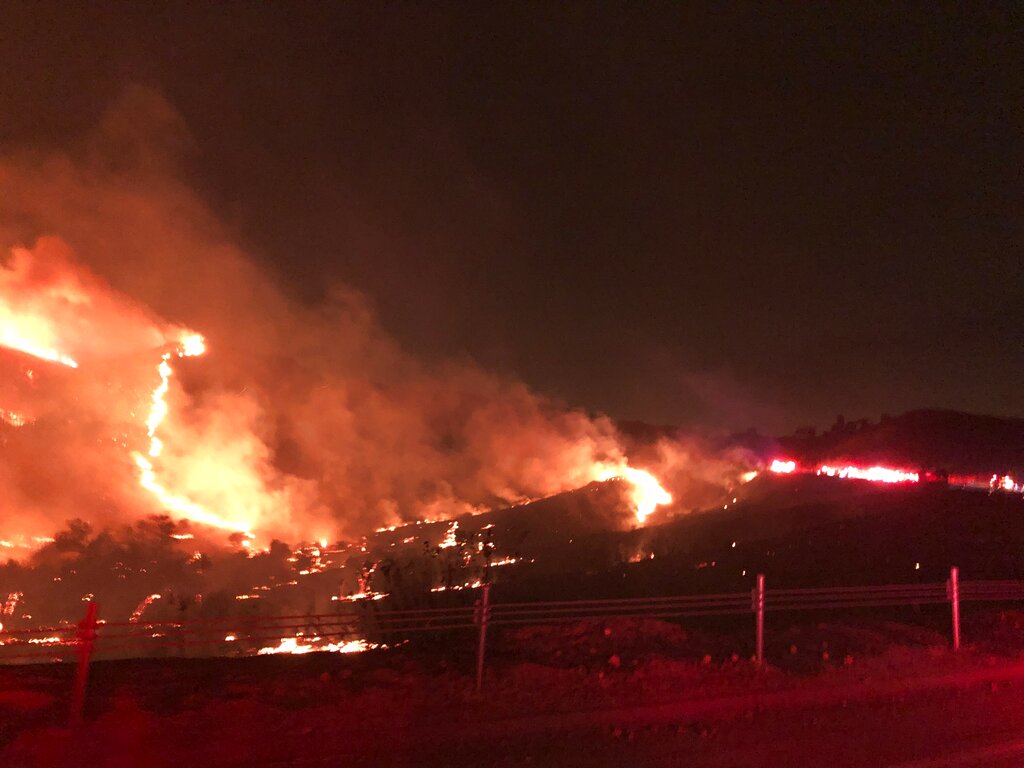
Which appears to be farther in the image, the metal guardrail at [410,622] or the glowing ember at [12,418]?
the glowing ember at [12,418]

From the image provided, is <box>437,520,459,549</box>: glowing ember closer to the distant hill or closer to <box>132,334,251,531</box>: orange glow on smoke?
<box>132,334,251,531</box>: orange glow on smoke

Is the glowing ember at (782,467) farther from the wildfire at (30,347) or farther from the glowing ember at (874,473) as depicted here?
the wildfire at (30,347)

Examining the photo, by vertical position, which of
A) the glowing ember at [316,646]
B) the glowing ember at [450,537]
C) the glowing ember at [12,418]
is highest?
the glowing ember at [12,418]

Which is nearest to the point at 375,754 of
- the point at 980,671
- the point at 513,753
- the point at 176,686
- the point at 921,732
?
the point at 513,753

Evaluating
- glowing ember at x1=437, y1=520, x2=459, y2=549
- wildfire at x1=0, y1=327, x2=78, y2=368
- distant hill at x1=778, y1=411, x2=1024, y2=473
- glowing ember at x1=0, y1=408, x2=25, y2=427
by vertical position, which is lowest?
glowing ember at x1=437, y1=520, x2=459, y2=549

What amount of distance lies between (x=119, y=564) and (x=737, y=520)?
64.0 ft

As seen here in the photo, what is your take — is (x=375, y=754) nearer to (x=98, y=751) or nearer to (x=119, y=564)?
(x=98, y=751)

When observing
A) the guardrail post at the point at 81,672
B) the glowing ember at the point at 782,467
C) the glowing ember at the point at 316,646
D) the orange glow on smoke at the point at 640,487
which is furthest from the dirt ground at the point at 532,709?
the glowing ember at the point at 782,467

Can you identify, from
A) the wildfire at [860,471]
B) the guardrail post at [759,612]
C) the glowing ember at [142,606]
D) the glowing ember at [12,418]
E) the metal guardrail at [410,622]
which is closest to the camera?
the metal guardrail at [410,622]

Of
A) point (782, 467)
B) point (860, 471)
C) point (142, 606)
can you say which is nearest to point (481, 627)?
point (142, 606)

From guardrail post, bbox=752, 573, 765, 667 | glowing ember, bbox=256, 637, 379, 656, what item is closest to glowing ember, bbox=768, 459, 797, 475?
glowing ember, bbox=256, 637, 379, 656

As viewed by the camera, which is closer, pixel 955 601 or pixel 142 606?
pixel 955 601

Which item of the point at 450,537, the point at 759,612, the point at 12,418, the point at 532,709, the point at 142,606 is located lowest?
the point at 532,709

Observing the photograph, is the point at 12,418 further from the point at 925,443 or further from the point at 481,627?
the point at 925,443
